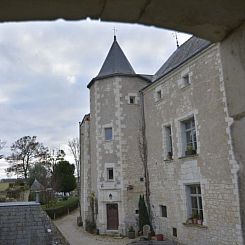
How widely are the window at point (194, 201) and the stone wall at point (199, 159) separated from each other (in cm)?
11

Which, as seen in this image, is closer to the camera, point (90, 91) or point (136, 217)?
point (136, 217)

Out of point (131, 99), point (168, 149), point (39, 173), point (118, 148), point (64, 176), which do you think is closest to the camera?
point (168, 149)

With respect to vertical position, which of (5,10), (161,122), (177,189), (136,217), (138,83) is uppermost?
(138,83)

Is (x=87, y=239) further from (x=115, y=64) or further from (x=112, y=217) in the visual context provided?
(x=115, y=64)

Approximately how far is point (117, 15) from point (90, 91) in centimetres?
1532

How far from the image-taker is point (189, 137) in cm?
1113

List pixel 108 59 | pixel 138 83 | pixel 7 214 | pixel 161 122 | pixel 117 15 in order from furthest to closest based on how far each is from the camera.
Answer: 1. pixel 108 59
2. pixel 138 83
3. pixel 161 122
4. pixel 7 214
5. pixel 117 15

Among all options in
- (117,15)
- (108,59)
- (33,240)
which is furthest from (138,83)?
(117,15)

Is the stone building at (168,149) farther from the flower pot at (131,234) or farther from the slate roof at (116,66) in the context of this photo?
the flower pot at (131,234)

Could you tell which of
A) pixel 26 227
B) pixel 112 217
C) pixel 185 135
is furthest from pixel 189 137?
pixel 26 227

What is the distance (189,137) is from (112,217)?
19.1 ft

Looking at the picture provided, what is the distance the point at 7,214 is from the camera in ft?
31.3

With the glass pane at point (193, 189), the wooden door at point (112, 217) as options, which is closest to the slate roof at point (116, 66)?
the wooden door at point (112, 217)

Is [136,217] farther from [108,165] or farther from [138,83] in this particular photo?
[138,83]
